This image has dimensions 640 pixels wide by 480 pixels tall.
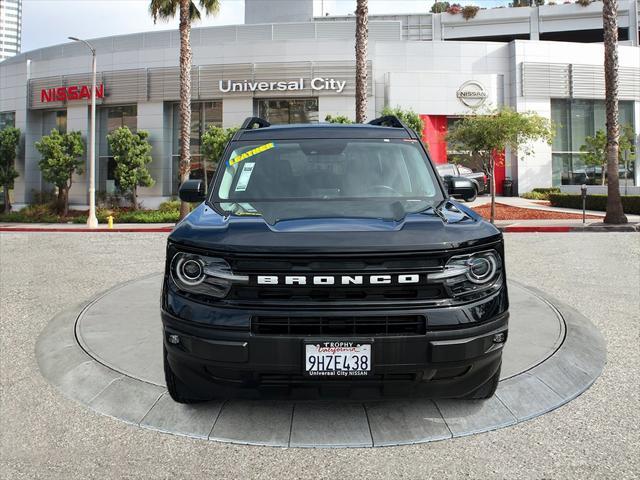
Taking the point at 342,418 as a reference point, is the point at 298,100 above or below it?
above

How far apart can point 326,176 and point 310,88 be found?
88.7 feet

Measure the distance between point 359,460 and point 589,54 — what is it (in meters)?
36.8

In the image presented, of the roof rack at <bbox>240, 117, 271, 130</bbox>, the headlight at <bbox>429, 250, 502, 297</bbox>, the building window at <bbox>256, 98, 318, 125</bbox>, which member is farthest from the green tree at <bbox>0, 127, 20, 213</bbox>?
the headlight at <bbox>429, 250, 502, 297</bbox>

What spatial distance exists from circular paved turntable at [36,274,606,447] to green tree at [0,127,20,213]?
33260mm

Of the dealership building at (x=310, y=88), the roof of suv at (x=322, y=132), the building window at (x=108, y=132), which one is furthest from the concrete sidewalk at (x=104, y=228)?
the roof of suv at (x=322, y=132)

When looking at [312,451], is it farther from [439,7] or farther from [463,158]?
[439,7]

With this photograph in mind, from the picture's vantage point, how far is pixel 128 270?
8.13 metres

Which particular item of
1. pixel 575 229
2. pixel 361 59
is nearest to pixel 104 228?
pixel 361 59

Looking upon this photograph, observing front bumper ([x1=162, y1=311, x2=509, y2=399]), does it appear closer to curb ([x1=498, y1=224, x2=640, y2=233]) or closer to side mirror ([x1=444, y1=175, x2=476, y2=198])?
side mirror ([x1=444, y1=175, x2=476, y2=198])

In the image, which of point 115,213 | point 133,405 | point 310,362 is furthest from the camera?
point 115,213

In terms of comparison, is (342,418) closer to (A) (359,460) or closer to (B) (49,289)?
(A) (359,460)

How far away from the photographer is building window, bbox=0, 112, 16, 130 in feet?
116

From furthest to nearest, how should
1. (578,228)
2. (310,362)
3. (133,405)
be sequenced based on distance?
(578,228)
(133,405)
(310,362)

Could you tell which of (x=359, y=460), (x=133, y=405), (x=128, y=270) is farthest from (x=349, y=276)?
(x=128, y=270)
